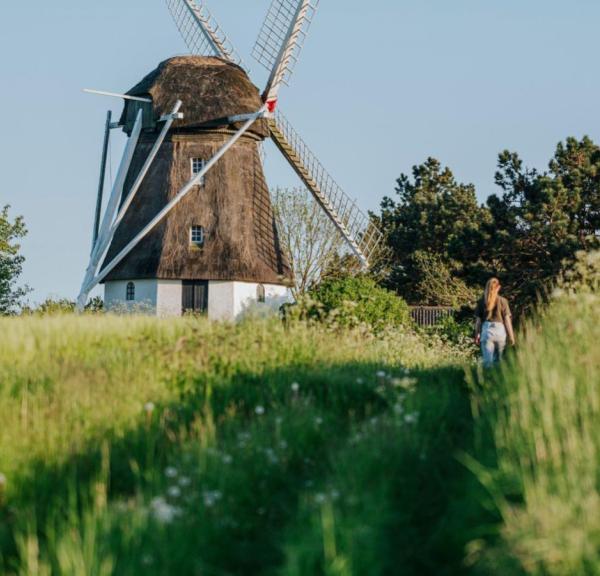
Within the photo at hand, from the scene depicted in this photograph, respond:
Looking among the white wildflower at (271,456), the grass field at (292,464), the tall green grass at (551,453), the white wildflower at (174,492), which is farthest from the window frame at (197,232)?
the white wildflower at (174,492)

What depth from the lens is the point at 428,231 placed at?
58094 mm

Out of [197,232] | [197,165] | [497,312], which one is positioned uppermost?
[197,165]

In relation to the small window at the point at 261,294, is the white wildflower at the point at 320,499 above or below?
below

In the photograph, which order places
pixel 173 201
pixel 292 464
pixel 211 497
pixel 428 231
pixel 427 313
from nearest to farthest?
pixel 211 497 → pixel 292 464 → pixel 173 201 → pixel 427 313 → pixel 428 231

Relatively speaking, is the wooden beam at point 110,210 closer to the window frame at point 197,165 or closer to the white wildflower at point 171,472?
the window frame at point 197,165

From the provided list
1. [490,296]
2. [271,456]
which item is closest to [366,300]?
[490,296]

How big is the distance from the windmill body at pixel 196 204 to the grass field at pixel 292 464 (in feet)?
65.8

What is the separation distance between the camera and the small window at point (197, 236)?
32188 mm

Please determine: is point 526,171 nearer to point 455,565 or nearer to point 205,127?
point 205,127

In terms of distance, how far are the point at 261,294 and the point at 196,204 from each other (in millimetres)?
3621

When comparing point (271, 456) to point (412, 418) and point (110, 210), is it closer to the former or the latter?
point (412, 418)

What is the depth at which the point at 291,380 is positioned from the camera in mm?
10867

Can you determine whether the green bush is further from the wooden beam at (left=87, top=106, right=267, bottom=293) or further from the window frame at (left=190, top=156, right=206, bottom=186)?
the window frame at (left=190, top=156, right=206, bottom=186)

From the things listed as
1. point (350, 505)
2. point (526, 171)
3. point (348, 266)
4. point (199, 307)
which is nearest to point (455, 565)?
point (350, 505)
